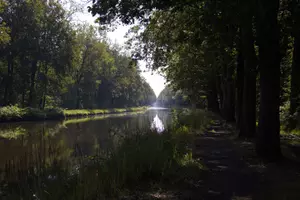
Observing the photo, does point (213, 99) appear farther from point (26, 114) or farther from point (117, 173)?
point (117, 173)

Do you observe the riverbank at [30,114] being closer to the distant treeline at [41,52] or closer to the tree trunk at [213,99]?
the distant treeline at [41,52]

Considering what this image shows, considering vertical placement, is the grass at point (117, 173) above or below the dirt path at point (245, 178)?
above

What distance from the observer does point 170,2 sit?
8.03 metres

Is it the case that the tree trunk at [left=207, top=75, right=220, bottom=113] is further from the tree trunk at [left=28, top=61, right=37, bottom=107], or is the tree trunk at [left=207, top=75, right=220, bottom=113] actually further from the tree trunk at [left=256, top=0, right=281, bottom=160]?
the tree trunk at [left=28, top=61, right=37, bottom=107]

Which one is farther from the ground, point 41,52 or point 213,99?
point 41,52

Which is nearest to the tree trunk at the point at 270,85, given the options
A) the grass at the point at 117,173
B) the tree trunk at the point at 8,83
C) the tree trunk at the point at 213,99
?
the grass at the point at 117,173

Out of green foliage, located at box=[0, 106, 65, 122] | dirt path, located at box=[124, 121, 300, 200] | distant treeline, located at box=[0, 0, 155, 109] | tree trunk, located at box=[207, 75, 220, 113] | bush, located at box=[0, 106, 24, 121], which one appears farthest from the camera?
distant treeline, located at box=[0, 0, 155, 109]

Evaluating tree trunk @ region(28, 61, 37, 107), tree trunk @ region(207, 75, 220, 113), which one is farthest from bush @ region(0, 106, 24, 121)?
tree trunk @ region(207, 75, 220, 113)

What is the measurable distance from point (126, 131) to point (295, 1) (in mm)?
6044

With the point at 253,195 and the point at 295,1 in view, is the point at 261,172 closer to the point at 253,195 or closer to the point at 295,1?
the point at 253,195

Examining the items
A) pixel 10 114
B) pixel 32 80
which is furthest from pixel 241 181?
pixel 32 80

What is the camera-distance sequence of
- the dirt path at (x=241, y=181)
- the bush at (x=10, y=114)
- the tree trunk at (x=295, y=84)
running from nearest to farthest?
1. the dirt path at (x=241, y=181)
2. the tree trunk at (x=295, y=84)
3. the bush at (x=10, y=114)

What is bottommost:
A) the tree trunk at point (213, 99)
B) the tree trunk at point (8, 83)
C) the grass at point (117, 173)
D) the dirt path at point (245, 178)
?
the dirt path at point (245, 178)

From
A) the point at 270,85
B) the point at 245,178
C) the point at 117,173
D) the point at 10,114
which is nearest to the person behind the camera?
the point at 117,173
